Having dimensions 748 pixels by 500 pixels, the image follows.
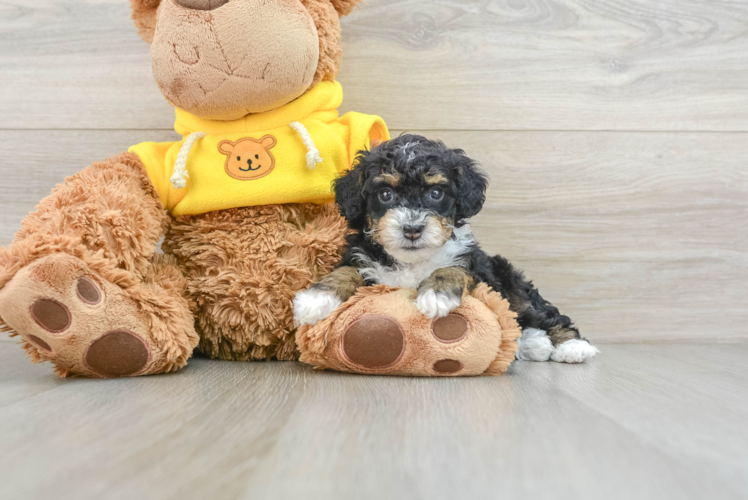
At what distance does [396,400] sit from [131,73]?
5.45ft

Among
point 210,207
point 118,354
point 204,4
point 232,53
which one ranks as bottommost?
point 118,354

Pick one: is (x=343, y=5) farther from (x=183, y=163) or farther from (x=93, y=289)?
(x=93, y=289)

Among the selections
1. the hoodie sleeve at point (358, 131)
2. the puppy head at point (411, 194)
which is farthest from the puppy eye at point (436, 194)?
the hoodie sleeve at point (358, 131)

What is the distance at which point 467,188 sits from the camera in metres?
1.43

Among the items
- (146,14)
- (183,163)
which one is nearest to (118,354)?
(183,163)

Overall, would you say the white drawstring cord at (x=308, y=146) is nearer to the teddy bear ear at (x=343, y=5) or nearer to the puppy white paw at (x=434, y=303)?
the teddy bear ear at (x=343, y=5)

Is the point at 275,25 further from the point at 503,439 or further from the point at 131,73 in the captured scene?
the point at 503,439

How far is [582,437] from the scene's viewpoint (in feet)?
3.05

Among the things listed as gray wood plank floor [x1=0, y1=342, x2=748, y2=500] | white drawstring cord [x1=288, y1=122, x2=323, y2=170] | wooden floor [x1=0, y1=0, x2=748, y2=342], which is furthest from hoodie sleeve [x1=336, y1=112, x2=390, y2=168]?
gray wood plank floor [x1=0, y1=342, x2=748, y2=500]

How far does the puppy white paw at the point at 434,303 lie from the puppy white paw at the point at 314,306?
0.71ft

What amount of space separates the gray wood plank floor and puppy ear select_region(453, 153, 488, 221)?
0.42 metres

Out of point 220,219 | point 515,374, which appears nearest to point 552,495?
point 515,374

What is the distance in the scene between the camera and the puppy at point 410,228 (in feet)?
4.48

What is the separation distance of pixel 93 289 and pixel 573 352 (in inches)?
50.9
